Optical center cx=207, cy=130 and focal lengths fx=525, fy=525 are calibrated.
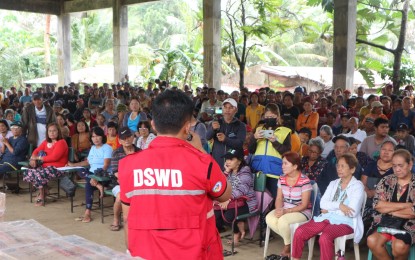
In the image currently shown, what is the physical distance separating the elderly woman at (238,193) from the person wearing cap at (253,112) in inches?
155

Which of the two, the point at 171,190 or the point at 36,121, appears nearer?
the point at 171,190

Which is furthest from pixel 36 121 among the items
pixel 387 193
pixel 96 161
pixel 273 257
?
pixel 387 193

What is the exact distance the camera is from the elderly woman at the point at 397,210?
4539 mm

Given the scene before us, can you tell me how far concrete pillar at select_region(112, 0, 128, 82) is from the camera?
19.4 m

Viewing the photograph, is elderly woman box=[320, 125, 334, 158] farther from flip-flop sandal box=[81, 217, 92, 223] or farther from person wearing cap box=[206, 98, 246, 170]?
flip-flop sandal box=[81, 217, 92, 223]

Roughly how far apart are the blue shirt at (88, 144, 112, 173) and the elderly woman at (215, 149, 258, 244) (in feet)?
6.66

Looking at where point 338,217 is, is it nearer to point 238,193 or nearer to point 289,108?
point 238,193

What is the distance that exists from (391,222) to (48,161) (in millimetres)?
5069

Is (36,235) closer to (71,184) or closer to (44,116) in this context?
Answer: (71,184)

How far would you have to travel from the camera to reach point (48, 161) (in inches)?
306

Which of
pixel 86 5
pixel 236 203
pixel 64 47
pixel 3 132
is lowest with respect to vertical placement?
pixel 236 203

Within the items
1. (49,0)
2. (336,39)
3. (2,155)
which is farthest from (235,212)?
(49,0)

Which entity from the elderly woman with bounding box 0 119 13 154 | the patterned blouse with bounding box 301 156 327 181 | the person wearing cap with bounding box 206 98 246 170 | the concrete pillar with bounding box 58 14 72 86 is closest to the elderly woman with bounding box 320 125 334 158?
the patterned blouse with bounding box 301 156 327 181

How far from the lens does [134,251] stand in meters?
2.44
